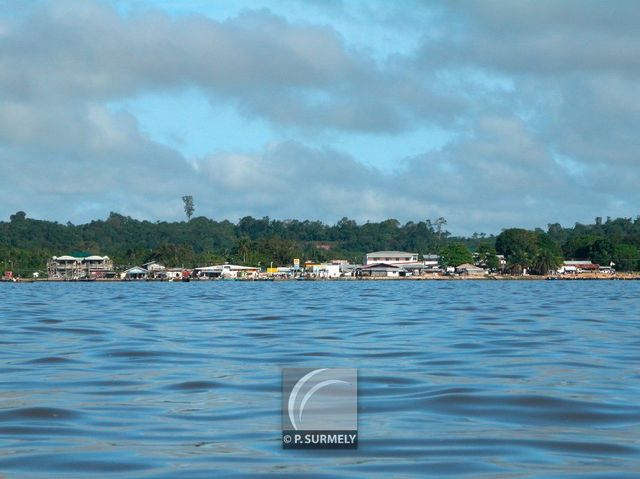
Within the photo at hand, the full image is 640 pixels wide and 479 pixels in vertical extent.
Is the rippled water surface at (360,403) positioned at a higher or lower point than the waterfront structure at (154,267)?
lower

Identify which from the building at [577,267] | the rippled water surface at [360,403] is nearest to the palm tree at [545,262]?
the building at [577,267]

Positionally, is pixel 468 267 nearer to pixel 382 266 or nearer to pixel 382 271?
pixel 382 266

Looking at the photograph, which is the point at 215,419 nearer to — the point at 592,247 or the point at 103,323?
the point at 103,323

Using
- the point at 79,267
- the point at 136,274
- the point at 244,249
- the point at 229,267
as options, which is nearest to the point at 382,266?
the point at 244,249

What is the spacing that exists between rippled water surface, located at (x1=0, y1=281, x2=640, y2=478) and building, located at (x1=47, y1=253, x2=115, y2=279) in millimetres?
145488

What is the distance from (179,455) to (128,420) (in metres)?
1.93

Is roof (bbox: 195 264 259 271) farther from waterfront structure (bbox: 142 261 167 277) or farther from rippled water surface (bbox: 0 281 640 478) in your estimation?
rippled water surface (bbox: 0 281 640 478)

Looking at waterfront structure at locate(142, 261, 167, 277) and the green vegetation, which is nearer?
waterfront structure at locate(142, 261, 167, 277)

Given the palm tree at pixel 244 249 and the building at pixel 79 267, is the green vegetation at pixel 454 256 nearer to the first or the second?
the palm tree at pixel 244 249

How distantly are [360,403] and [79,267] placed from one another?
162m

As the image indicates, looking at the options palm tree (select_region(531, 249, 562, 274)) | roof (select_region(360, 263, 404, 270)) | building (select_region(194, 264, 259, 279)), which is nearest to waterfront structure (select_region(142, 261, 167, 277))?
building (select_region(194, 264, 259, 279))

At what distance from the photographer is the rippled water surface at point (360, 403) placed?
8.14 meters

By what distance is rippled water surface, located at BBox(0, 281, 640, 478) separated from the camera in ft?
26.7

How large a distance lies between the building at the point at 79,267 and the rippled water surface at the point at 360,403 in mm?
145488
